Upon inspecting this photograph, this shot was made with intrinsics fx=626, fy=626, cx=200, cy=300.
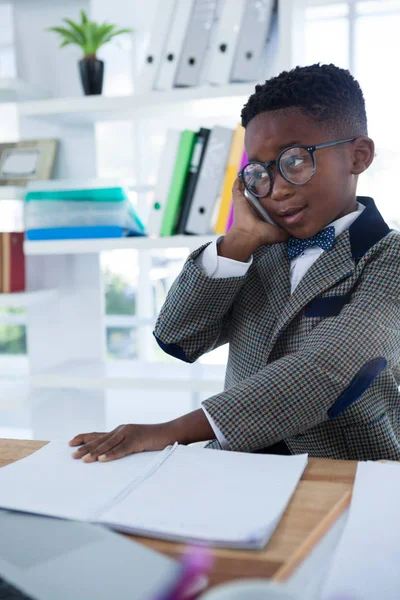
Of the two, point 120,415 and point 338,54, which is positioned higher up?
point 338,54

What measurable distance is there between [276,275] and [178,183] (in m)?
0.79

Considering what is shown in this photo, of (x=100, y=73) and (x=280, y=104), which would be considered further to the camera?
(x=100, y=73)

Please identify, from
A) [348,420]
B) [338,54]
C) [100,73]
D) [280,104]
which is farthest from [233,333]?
[338,54]

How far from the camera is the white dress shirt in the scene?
103cm

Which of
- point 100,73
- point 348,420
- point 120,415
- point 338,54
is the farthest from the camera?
point 338,54

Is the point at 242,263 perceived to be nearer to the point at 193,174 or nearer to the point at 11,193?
the point at 193,174

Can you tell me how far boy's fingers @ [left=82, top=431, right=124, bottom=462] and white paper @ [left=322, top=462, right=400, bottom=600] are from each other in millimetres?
282

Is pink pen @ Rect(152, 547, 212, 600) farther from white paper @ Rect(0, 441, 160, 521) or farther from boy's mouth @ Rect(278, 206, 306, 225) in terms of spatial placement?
boy's mouth @ Rect(278, 206, 306, 225)

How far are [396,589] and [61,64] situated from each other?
2024 millimetres

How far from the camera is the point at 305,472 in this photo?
0.68 meters

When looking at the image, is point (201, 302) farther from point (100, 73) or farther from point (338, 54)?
point (338, 54)

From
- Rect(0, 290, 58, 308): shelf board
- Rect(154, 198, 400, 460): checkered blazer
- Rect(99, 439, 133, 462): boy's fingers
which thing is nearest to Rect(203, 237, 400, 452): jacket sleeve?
Rect(154, 198, 400, 460): checkered blazer

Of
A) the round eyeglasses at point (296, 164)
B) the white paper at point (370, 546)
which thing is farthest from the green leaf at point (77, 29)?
the white paper at point (370, 546)

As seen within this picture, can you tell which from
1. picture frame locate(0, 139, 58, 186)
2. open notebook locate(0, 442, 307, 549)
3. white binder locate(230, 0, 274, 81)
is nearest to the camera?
open notebook locate(0, 442, 307, 549)
